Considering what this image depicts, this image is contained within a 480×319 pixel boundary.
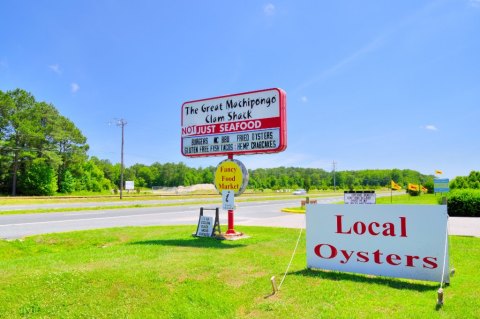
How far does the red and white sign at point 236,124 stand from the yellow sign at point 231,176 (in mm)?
374

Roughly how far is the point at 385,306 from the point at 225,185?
718cm

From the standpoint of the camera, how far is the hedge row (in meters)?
19.9

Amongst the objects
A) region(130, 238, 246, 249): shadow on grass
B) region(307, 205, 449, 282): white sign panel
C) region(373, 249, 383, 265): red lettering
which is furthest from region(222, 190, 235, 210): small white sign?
region(373, 249, 383, 265): red lettering

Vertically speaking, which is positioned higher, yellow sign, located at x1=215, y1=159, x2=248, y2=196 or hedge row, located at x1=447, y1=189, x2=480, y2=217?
yellow sign, located at x1=215, y1=159, x2=248, y2=196

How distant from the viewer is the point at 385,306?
4918 mm

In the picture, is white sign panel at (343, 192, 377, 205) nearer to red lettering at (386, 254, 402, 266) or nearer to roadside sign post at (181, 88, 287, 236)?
roadside sign post at (181, 88, 287, 236)

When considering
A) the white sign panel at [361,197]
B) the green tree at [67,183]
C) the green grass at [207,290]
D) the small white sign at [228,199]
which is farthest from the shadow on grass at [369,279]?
the green tree at [67,183]

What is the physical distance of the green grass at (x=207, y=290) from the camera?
16.4 ft

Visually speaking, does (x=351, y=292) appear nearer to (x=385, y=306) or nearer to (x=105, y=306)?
(x=385, y=306)

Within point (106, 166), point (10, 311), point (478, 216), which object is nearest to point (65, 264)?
point (10, 311)

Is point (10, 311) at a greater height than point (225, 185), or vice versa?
point (225, 185)

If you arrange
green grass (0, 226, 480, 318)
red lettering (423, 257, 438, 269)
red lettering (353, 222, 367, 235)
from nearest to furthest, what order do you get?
green grass (0, 226, 480, 318), red lettering (423, 257, 438, 269), red lettering (353, 222, 367, 235)

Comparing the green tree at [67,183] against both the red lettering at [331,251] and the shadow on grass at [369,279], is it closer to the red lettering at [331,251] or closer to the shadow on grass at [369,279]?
the red lettering at [331,251]

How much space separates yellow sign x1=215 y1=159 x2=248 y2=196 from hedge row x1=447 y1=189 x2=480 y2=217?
14.5 metres
